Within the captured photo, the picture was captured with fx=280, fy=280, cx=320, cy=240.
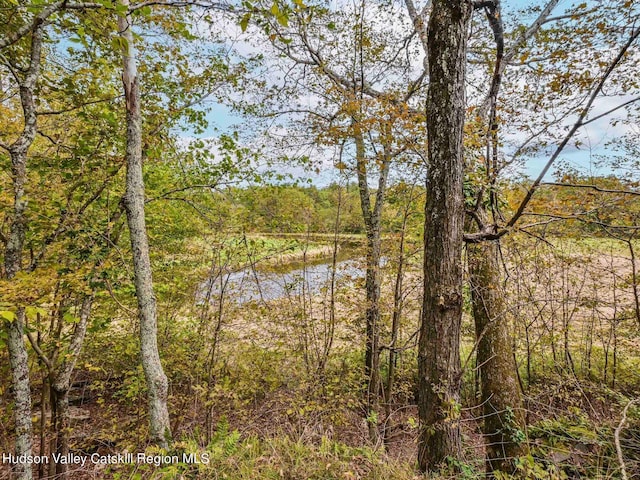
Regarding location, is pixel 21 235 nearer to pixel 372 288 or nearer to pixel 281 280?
pixel 281 280

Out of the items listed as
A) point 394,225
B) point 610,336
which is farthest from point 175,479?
point 610,336

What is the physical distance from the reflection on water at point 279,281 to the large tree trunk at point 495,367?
5.41ft

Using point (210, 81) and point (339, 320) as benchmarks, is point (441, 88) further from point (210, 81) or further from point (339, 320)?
point (339, 320)

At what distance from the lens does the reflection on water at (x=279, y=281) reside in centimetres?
366

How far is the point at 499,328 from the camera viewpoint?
3.42m

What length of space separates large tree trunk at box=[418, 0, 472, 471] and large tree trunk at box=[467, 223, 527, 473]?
124 cm

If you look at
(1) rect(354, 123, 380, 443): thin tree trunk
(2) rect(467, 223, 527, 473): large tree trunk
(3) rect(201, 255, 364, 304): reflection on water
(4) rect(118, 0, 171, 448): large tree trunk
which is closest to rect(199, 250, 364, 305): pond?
(3) rect(201, 255, 364, 304): reflection on water

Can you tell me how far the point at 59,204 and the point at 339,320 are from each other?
3.55 metres

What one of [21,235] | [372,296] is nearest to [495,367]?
[372,296]

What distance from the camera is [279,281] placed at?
14.0ft

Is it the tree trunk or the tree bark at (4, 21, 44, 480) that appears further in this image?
the tree trunk

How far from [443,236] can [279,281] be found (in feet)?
9.02

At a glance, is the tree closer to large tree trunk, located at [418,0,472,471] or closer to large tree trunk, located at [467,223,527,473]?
large tree trunk, located at [418,0,472,471]

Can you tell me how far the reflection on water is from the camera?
12.0ft
